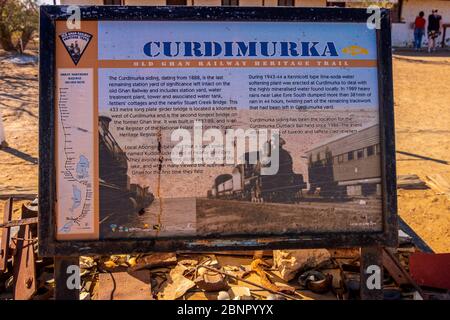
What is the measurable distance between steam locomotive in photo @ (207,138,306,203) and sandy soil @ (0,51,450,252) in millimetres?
2204

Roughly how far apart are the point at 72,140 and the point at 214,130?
0.75m

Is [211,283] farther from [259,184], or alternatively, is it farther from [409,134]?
[409,134]

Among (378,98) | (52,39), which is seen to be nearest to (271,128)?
(378,98)

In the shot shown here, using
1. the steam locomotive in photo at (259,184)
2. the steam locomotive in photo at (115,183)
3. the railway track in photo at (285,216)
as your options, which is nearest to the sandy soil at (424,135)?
the railway track in photo at (285,216)

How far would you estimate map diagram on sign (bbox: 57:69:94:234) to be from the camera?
8.39 ft

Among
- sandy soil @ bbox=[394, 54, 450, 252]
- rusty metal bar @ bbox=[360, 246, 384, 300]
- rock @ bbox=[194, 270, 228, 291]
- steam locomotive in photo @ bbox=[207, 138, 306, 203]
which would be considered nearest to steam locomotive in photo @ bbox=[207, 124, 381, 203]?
steam locomotive in photo @ bbox=[207, 138, 306, 203]

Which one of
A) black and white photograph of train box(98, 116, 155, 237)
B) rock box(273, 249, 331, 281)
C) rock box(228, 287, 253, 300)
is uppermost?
black and white photograph of train box(98, 116, 155, 237)

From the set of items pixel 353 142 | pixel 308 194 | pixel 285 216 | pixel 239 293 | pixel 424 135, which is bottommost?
pixel 239 293

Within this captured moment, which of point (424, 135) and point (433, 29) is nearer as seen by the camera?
point (424, 135)

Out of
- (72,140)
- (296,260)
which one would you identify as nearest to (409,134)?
(296,260)

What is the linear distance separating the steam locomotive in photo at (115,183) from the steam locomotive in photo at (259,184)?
1.23 ft

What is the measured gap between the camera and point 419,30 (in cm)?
2245

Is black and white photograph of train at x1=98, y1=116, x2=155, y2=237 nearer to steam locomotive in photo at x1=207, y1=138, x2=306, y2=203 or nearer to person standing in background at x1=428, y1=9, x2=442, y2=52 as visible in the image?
steam locomotive in photo at x1=207, y1=138, x2=306, y2=203

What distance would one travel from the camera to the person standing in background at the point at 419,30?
2216cm
